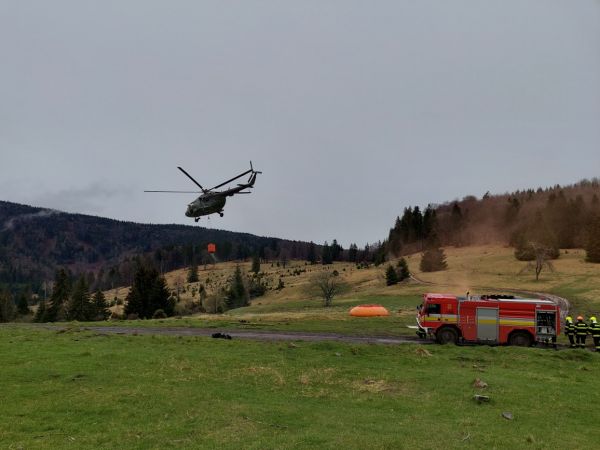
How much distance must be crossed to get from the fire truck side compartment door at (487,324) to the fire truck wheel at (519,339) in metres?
1.04

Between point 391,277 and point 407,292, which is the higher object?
point 391,277

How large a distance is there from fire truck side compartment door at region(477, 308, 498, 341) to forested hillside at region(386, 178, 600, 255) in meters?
84.6

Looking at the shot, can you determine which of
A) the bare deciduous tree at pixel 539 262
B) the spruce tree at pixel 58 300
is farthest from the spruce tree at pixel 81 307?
the bare deciduous tree at pixel 539 262

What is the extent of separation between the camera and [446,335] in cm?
3472

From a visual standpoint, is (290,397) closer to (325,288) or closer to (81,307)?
(325,288)

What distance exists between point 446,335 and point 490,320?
123 inches

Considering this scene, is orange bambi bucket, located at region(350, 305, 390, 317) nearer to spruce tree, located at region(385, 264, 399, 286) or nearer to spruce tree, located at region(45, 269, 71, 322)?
spruce tree, located at region(385, 264, 399, 286)

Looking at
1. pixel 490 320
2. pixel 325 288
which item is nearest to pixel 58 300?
pixel 325 288

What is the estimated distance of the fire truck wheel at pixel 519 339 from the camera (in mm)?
33656

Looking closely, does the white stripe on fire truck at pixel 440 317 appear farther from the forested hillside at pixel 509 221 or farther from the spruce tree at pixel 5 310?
the spruce tree at pixel 5 310

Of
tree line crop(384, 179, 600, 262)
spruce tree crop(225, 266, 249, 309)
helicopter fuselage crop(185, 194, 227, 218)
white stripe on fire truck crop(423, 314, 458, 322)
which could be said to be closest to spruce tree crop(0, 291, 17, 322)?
spruce tree crop(225, 266, 249, 309)

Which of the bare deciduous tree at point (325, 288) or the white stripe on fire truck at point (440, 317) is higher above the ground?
the white stripe on fire truck at point (440, 317)

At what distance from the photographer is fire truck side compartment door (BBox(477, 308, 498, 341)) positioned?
1340 inches

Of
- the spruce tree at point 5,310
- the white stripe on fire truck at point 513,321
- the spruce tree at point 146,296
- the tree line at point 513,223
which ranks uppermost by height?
the tree line at point 513,223
